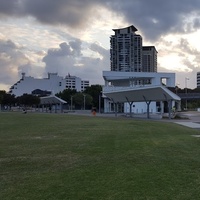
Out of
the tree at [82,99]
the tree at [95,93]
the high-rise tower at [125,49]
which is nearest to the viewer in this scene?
the tree at [82,99]

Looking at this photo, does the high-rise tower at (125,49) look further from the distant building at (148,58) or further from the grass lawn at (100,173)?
the grass lawn at (100,173)

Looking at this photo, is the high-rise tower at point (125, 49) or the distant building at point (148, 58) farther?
the distant building at point (148, 58)

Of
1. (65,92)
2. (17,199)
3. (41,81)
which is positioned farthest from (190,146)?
(41,81)

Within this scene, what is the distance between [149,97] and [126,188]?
1808 inches

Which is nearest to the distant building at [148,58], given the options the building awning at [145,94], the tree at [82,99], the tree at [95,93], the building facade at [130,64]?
the building facade at [130,64]

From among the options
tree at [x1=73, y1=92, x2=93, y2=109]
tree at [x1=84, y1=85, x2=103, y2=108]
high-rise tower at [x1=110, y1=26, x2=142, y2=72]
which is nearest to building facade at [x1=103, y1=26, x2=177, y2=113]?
high-rise tower at [x1=110, y1=26, x2=142, y2=72]

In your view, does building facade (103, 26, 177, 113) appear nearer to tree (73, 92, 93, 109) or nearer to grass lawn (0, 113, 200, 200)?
tree (73, 92, 93, 109)

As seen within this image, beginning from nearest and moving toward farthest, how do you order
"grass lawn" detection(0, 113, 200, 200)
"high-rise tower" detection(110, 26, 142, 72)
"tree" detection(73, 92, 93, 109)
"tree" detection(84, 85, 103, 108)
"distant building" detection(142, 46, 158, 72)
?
"grass lawn" detection(0, 113, 200, 200) < "tree" detection(73, 92, 93, 109) < "tree" detection(84, 85, 103, 108) < "high-rise tower" detection(110, 26, 142, 72) < "distant building" detection(142, 46, 158, 72)

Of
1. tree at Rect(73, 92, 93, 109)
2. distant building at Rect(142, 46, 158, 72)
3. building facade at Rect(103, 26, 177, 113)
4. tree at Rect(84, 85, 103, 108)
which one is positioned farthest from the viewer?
distant building at Rect(142, 46, 158, 72)

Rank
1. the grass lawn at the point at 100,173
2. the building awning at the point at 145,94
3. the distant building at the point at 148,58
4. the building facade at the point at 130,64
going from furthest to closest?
the distant building at the point at 148,58 < the building facade at the point at 130,64 < the building awning at the point at 145,94 < the grass lawn at the point at 100,173

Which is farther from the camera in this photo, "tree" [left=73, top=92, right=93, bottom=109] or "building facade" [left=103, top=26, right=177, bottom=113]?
"tree" [left=73, top=92, right=93, bottom=109]

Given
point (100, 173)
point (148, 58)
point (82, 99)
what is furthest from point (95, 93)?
point (100, 173)

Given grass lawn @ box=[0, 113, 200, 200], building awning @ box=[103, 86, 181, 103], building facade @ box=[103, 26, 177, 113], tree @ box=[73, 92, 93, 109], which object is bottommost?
grass lawn @ box=[0, 113, 200, 200]

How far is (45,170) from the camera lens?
8578mm
